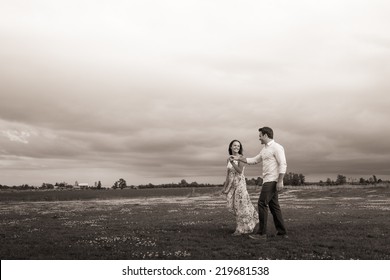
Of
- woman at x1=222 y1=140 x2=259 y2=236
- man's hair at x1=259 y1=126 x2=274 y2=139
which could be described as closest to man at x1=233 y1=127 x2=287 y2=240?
man's hair at x1=259 y1=126 x2=274 y2=139

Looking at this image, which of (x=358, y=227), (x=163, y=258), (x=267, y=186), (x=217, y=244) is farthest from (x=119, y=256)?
(x=358, y=227)

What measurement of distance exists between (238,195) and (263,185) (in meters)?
1.86

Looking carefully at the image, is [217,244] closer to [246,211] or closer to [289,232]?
[246,211]

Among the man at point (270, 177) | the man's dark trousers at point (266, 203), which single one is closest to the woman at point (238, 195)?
the man at point (270, 177)

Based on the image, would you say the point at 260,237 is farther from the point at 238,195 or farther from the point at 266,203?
the point at 238,195

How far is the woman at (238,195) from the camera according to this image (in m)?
15.4

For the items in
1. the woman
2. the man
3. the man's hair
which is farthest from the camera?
the woman

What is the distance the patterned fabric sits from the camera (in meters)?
15.5

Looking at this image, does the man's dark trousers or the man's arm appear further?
the man's dark trousers

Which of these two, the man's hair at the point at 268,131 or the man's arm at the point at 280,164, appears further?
the man's hair at the point at 268,131

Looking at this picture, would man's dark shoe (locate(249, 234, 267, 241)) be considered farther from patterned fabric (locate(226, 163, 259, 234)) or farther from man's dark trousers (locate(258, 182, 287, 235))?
patterned fabric (locate(226, 163, 259, 234))

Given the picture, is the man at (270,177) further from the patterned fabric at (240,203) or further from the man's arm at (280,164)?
the patterned fabric at (240,203)

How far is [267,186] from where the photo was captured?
1411cm

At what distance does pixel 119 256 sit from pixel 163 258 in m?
1.41
